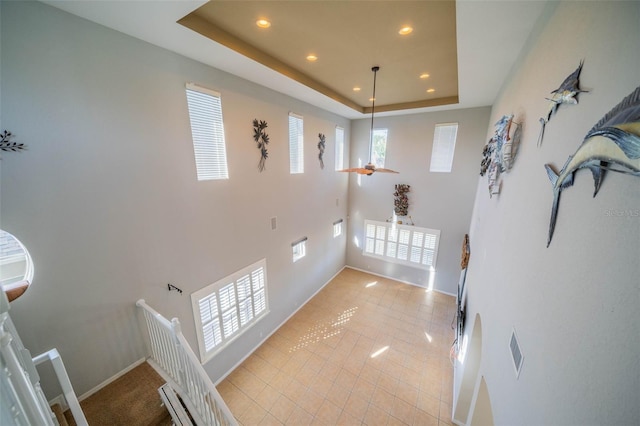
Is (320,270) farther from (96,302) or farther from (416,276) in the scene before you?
(96,302)

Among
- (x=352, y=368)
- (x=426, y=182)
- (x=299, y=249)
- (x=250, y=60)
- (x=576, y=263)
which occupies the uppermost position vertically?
(x=250, y=60)

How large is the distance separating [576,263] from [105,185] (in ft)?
12.5

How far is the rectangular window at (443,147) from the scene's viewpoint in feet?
19.9

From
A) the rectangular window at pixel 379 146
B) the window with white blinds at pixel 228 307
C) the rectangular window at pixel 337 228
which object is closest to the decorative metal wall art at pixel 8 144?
the window with white blinds at pixel 228 307

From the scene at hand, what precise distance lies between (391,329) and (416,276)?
241 centimetres

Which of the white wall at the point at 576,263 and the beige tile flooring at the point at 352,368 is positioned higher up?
the white wall at the point at 576,263

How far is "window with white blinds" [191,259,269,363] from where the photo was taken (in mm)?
3738

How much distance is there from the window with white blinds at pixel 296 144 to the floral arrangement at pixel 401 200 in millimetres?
3269

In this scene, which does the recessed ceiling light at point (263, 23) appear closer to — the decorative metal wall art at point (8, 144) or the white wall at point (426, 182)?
the decorative metal wall art at point (8, 144)

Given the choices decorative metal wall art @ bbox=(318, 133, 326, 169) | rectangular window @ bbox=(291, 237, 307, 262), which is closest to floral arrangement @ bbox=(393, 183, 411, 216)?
decorative metal wall art @ bbox=(318, 133, 326, 169)

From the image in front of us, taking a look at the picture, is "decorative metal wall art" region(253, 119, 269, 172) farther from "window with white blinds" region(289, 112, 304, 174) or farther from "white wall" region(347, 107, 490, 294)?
"white wall" region(347, 107, 490, 294)

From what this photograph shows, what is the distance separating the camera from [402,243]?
7.40 meters

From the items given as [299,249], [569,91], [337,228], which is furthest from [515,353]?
[337,228]

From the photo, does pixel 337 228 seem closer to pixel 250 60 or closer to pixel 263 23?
pixel 250 60
